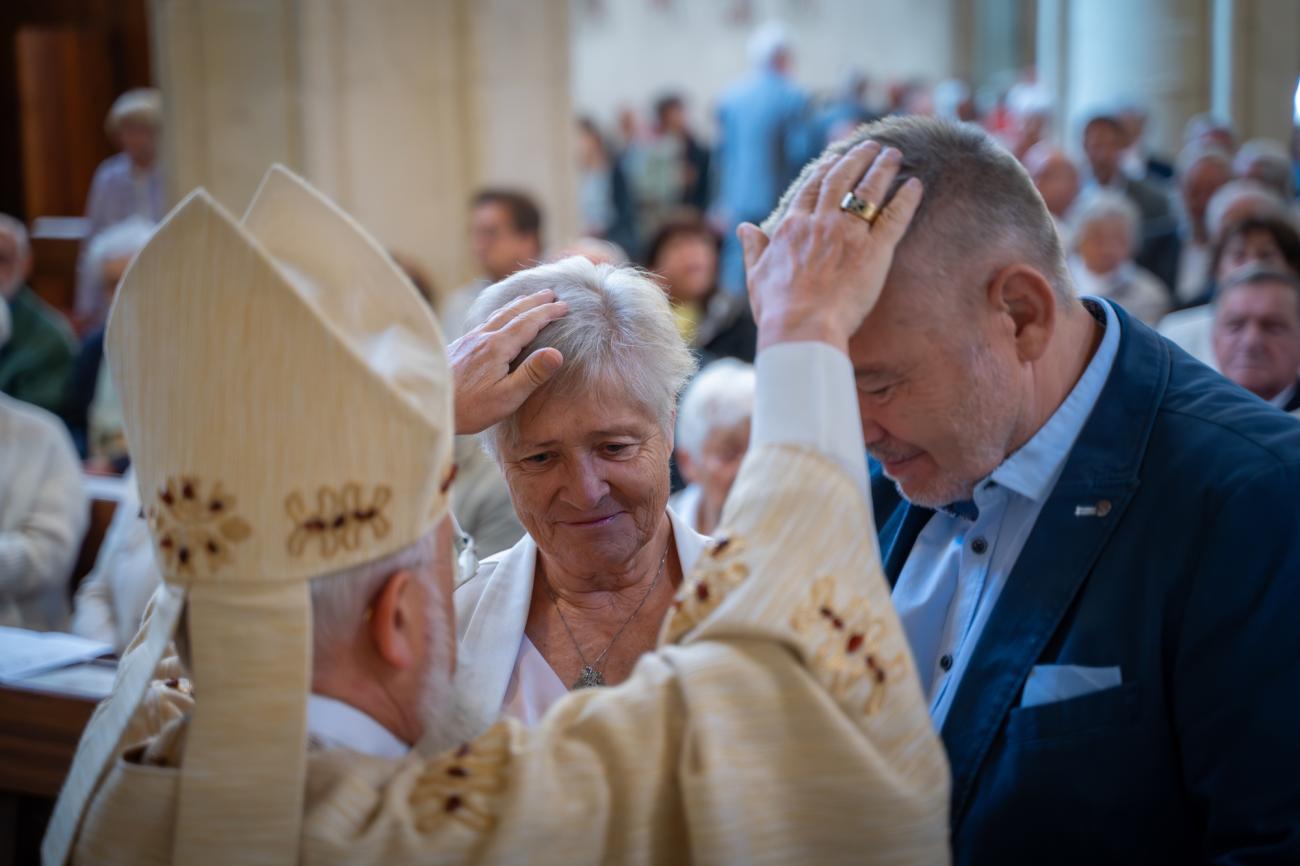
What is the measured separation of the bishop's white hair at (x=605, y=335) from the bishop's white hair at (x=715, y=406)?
1.65m

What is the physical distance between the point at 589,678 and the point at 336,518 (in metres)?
0.98

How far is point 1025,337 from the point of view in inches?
75.4

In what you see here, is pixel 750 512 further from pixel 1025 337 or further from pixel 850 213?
pixel 1025 337

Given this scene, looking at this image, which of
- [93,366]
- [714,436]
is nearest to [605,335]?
[714,436]

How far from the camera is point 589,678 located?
7.95 ft

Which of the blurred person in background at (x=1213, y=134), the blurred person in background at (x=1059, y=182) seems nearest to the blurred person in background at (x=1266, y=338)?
the blurred person in background at (x=1059, y=182)

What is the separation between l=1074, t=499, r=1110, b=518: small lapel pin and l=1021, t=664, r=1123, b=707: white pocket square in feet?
0.71

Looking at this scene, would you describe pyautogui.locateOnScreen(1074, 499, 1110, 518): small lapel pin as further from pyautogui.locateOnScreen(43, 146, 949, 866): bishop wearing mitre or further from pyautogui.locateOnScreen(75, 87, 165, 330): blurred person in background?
pyautogui.locateOnScreen(75, 87, 165, 330): blurred person in background

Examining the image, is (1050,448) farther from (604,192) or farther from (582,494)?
(604,192)

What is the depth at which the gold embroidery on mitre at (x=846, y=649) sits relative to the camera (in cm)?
155

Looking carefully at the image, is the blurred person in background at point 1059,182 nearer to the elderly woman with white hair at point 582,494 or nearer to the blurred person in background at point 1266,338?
the blurred person in background at point 1266,338

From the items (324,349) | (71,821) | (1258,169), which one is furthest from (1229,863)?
(1258,169)

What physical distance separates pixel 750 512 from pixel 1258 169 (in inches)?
316

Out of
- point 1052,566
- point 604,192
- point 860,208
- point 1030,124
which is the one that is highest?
point 860,208
